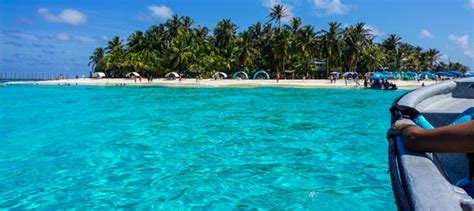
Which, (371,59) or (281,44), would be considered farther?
(371,59)

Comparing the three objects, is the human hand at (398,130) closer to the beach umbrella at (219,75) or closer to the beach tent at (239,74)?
the beach tent at (239,74)

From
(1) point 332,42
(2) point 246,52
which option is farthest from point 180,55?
(1) point 332,42

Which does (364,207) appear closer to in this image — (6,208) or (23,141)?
(6,208)

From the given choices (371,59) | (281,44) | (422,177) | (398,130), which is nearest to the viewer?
(422,177)

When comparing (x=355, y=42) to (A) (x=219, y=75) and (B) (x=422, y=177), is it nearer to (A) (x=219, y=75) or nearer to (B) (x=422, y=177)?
(A) (x=219, y=75)

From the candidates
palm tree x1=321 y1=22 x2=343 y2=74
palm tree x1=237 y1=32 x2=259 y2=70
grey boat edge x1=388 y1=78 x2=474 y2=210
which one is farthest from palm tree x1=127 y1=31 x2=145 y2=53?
grey boat edge x1=388 y1=78 x2=474 y2=210

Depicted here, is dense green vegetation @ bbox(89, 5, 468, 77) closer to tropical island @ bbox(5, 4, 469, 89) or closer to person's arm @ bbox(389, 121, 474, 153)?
tropical island @ bbox(5, 4, 469, 89)

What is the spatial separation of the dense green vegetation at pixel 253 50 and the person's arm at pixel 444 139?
5631 centimetres

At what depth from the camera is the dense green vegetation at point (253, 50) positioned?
5881 centimetres

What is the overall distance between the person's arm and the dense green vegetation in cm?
5631

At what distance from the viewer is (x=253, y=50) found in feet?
197

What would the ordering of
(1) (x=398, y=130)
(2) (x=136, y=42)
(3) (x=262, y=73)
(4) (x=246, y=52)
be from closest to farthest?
(1) (x=398, y=130) → (4) (x=246, y=52) → (3) (x=262, y=73) → (2) (x=136, y=42)

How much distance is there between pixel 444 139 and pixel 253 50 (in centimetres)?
5918

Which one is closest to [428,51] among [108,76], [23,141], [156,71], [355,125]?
[156,71]
